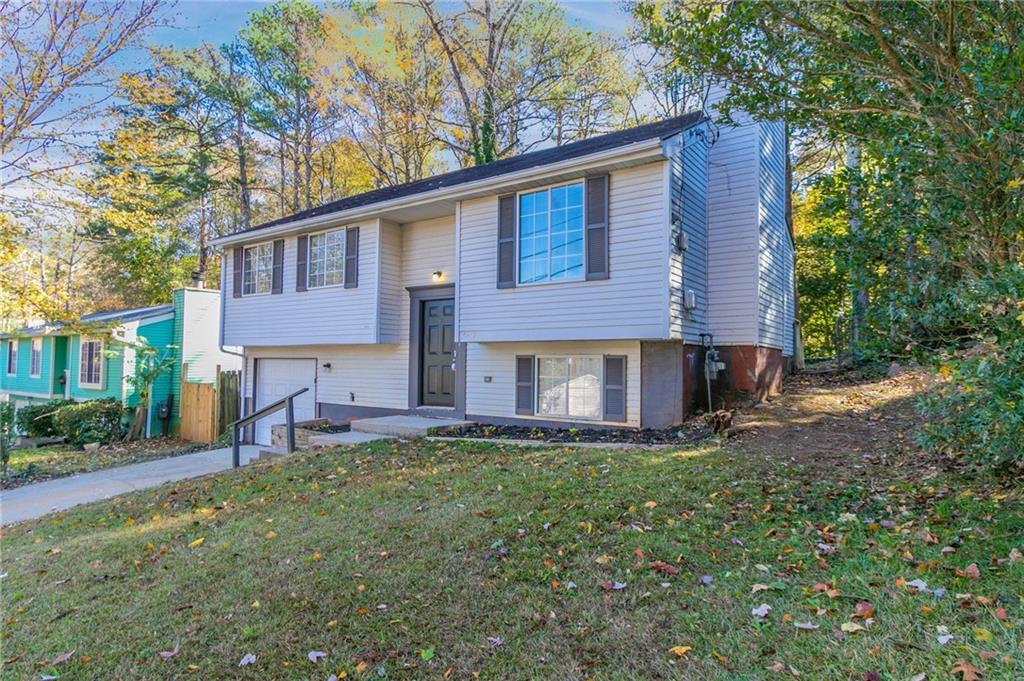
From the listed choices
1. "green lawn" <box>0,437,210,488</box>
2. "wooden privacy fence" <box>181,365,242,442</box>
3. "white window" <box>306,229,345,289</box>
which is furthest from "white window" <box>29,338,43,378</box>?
"white window" <box>306,229,345,289</box>

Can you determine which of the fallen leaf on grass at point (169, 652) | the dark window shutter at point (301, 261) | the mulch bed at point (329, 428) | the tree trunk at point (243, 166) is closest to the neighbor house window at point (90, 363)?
the tree trunk at point (243, 166)

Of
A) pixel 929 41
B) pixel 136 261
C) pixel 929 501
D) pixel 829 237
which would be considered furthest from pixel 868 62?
pixel 136 261

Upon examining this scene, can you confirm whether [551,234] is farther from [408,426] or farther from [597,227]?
[408,426]

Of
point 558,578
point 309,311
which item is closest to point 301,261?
point 309,311

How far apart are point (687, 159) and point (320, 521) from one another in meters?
7.61

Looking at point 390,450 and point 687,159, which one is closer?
point 390,450

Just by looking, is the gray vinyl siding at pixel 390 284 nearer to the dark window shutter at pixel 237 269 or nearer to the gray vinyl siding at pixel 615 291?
the gray vinyl siding at pixel 615 291

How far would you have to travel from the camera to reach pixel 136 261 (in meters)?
22.6

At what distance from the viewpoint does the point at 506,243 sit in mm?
9227

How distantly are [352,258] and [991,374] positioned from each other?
1004 cm

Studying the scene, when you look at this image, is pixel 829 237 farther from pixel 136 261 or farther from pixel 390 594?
pixel 136 261

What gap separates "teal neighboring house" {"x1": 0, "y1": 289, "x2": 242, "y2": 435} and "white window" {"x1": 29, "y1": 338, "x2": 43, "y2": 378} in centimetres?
13

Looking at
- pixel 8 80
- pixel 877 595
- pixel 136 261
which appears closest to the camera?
pixel 877 595

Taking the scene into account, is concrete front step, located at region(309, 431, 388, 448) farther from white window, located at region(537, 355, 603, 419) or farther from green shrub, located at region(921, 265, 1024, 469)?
green shrub, located at region(921, 265, 1024, 469)
